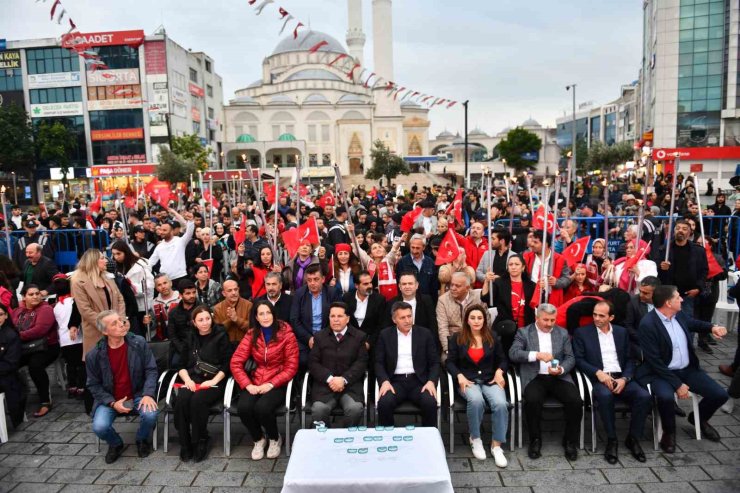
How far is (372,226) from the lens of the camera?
11.3 metres

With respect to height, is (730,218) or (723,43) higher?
(723,43)

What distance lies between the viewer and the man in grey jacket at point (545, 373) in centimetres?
511

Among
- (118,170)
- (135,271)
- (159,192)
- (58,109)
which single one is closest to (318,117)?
(118,170)

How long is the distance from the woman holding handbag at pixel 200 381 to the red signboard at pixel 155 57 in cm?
5446

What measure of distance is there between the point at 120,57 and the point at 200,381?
56.8m

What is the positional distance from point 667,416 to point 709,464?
492 millimetres

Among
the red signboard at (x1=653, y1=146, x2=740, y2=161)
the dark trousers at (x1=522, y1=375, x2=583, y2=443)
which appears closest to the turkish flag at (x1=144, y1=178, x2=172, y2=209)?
the dark trousers at (x1=522, y1=375, x2=583, y2=443)

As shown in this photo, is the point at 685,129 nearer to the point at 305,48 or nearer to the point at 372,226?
the point at 372,226

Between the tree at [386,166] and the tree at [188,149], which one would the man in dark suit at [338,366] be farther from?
the tree at [386,166]

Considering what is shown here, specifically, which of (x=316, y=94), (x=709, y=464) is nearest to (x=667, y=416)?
(x=709, y=464)

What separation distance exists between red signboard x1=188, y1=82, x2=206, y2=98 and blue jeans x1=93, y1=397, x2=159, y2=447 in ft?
197

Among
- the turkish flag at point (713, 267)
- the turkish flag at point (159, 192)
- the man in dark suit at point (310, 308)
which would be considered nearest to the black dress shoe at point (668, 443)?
the turkish flag at point (713, 267)

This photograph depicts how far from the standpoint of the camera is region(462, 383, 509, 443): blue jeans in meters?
5.11

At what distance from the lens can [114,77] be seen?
53656 millimetres
